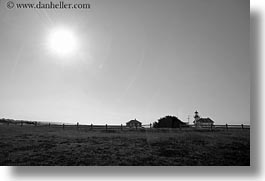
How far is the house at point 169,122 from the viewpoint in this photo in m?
4.38

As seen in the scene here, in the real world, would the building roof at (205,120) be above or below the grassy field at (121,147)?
above

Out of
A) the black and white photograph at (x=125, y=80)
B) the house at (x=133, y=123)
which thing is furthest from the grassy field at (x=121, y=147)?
the house at (x=133, y=123)

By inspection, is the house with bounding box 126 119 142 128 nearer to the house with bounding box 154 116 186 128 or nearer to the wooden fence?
the wooden fence

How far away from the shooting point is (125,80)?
4.44 meters

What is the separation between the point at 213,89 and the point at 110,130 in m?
2.01

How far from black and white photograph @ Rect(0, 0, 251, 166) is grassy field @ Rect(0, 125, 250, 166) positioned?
0.02 metres

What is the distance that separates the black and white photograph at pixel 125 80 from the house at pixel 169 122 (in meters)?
0.02

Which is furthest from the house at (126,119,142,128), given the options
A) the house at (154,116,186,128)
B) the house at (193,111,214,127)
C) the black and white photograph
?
the house at (193,111,214,127)

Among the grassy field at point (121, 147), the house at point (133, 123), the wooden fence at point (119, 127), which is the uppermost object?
the house at point (133, 123)

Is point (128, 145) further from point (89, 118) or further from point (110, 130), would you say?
point (89, 118)

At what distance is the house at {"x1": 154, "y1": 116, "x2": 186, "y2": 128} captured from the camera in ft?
14.4

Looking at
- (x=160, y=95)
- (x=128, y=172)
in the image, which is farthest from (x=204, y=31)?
(x=128, y=172)

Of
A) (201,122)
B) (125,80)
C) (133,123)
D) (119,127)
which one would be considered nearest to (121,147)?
(119,127)

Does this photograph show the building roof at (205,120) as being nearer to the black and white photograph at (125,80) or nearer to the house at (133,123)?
the black and white photograph at (125,80)
